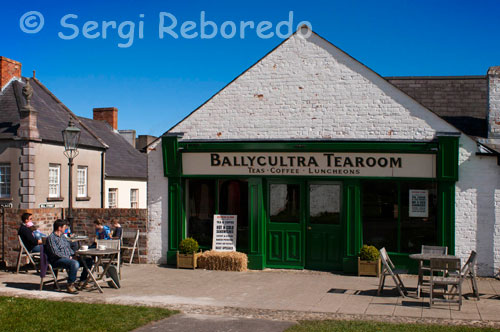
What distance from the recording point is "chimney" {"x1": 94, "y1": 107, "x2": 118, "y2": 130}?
35.2 metres

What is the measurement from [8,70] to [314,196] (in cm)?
1591

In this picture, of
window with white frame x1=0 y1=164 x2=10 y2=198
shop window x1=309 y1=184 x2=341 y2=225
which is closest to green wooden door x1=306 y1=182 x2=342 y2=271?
shop window x1=309 y1=184 x2=341 y2=225

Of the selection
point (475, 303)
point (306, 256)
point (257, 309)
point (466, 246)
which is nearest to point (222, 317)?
→ point (257, 309)

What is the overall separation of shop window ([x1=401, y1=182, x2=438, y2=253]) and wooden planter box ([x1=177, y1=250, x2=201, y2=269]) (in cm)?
536

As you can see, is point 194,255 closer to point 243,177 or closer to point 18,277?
point 243,177

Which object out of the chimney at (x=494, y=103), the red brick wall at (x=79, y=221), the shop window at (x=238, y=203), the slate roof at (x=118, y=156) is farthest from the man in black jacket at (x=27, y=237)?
the slate roof at (x=118, y=156)

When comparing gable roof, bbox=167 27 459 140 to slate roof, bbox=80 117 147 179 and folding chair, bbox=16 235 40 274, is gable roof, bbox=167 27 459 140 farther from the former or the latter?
slate roof, bbox=80 117 147 179

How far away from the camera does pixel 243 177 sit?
587 inches

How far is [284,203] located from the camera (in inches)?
583

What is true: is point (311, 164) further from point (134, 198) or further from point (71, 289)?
point (134, 198)

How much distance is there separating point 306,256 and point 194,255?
297 centimetres

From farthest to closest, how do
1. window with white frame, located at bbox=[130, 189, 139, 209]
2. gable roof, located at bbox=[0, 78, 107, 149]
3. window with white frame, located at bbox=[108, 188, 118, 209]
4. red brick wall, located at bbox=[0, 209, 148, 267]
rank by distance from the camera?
window with white frame, located at bbox=[130, 189, 139, 209] → window with white frame, located at bbox=[108, 188, 118, 209] → gable roof, located at bbox=[0, 78, 107, 149] → red brick wall, located at bbox=[0, 209, 148, 267]

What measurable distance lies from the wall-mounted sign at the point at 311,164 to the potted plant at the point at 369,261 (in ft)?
6.19

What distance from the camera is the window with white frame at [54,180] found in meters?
22.8
